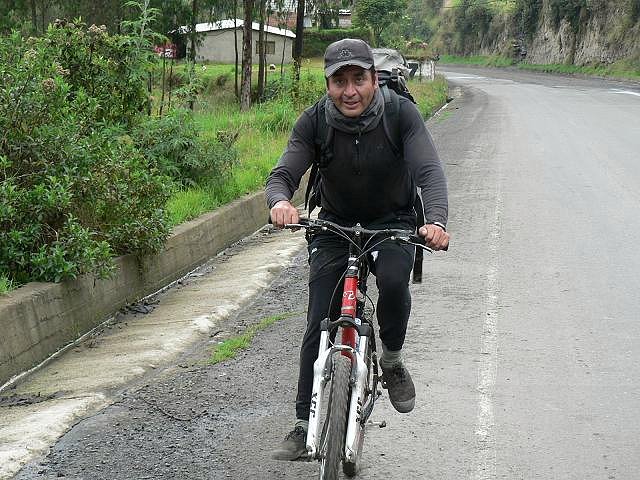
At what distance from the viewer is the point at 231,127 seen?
19.7 meters

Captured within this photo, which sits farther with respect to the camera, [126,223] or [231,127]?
[231,127]

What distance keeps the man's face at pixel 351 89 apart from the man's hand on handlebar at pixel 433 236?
26.8 inches

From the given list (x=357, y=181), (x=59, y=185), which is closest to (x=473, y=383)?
(x=357, y=181)

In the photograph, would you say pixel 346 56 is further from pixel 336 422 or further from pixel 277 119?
pixel 277 119

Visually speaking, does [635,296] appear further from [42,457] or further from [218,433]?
[42,457]

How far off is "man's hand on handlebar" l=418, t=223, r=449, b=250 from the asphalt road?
1.22 meters

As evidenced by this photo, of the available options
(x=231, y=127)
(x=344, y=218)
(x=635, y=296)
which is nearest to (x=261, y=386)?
(x=344, y=218)

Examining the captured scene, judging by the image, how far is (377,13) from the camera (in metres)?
67.5

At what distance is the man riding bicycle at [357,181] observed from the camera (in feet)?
15.6

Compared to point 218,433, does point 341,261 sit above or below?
above

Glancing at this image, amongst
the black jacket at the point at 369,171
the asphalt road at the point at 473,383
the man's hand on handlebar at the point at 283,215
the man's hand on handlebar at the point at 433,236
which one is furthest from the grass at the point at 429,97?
the man's hand on handlebar at the point at 433,236

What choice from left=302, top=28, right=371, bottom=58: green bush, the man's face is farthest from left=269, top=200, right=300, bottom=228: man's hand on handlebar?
left=302, top=28, right=371, bottom=58: green bush

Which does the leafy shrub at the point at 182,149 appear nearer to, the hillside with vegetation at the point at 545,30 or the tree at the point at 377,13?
the hillside with vegetation at the point at 545,30

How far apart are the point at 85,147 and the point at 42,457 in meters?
3.72
